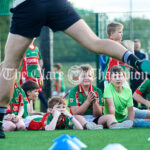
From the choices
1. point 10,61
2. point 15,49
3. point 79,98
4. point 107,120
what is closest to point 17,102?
point 79,98

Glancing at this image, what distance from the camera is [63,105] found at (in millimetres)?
6934

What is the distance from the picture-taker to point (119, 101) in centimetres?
712

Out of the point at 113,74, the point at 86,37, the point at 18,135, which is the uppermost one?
the point at 86,37

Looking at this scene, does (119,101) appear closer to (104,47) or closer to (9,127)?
(9,127)

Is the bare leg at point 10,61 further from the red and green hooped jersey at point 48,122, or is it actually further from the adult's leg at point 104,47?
the red and green hooped jersey at point 48,122

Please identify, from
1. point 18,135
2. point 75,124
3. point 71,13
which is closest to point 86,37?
point 71,13

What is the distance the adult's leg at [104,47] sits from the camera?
4.29 metres

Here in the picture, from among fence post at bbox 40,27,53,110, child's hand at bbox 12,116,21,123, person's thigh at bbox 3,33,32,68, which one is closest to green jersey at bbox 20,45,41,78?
fence post at bbox 40,27,53,110

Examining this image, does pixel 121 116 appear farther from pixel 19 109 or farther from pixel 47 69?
pixel 47 69

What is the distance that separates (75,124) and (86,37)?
2.36m

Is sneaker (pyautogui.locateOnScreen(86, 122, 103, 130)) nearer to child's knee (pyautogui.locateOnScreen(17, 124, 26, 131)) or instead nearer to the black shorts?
child's knee (pyautogui.locateOnScreen(17, 124, 26, 131))

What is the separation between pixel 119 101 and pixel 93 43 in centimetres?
268

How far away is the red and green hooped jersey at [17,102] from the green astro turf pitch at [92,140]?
1047mm

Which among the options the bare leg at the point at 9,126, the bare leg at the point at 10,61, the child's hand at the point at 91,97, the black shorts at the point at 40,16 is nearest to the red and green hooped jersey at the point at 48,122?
the bare leg at the point at 9,126
